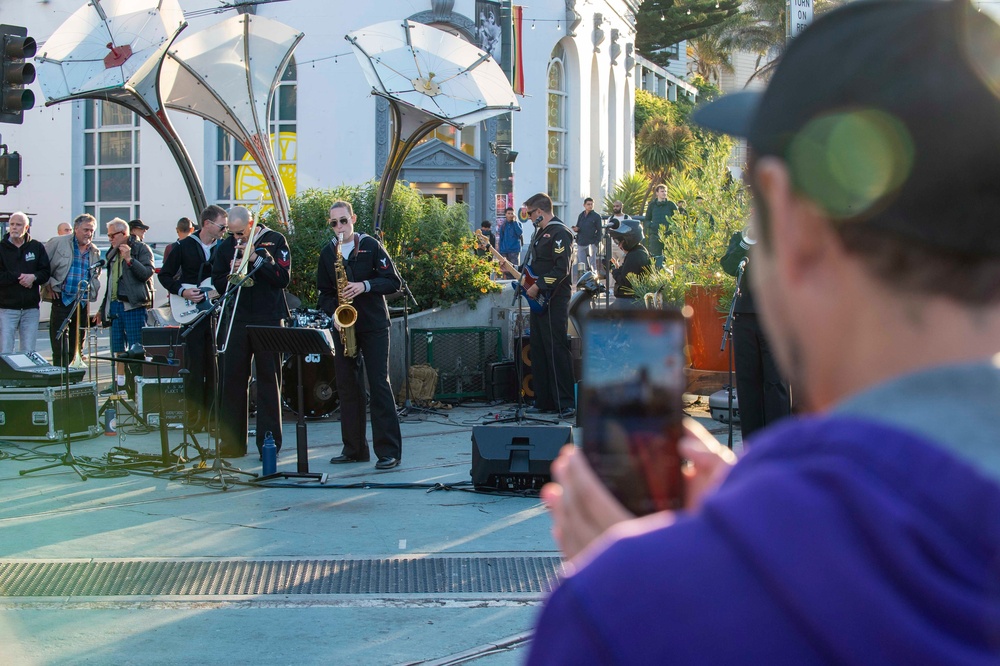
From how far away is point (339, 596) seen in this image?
18.5 ft

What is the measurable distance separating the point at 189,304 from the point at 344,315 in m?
2.02

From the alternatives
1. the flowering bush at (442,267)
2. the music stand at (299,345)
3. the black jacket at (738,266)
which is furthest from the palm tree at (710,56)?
the music stand at (299,345)

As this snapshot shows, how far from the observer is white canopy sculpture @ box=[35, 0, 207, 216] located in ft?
45.1

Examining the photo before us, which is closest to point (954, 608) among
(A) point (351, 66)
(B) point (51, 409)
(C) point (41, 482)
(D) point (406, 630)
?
(D) point (406, 630)

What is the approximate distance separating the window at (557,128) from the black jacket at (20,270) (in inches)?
758

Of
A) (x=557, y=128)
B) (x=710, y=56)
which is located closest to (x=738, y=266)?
(x=557, y=128)

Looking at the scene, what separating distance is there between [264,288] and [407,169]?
56.2 feet

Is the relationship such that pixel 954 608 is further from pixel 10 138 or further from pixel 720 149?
pixel 10 138

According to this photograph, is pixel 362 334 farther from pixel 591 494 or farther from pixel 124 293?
pixel 591 494

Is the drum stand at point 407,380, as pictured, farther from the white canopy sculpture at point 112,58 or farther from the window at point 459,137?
the window at point 459,137

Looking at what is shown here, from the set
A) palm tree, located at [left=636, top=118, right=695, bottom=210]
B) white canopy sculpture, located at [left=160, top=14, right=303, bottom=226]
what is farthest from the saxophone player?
palm tree, located at [left=636, top=118, right=695, bottom=210]

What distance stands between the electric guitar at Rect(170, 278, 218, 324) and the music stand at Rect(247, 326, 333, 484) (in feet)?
4.18

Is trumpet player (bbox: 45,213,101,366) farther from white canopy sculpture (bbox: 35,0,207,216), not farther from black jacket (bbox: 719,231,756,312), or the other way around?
black jacket (bbox: 719,231,756,312)

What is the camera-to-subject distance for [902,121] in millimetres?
860
